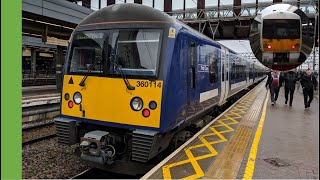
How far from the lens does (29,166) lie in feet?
19.6

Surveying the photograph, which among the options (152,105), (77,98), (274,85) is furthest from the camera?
(274,85)

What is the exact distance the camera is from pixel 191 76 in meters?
6.00

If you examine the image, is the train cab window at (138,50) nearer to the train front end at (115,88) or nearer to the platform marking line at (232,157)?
the train front end at (115,88)

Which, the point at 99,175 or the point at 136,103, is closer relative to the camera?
the point at 136,103

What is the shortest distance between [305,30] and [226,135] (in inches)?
217

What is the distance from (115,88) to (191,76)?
161 centimetres

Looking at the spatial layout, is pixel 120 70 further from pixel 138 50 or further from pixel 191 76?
pixel 191 76

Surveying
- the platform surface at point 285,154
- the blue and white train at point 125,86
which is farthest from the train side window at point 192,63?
the platform surface at point 285,154

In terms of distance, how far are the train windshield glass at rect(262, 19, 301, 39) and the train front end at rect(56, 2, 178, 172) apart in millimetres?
3035

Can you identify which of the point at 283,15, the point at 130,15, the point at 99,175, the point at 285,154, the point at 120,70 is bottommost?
the point at 99,175

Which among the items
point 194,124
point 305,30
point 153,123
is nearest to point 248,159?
point 153,123

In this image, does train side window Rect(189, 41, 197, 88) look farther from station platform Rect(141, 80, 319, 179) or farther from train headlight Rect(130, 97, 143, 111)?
train headlight Rect(130, 97, 143, 111)

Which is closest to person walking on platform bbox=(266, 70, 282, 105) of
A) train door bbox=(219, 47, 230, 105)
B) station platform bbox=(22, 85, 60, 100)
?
train door bbox=(219, 47, 230, 105)

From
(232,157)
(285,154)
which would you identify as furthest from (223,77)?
(232,157)
